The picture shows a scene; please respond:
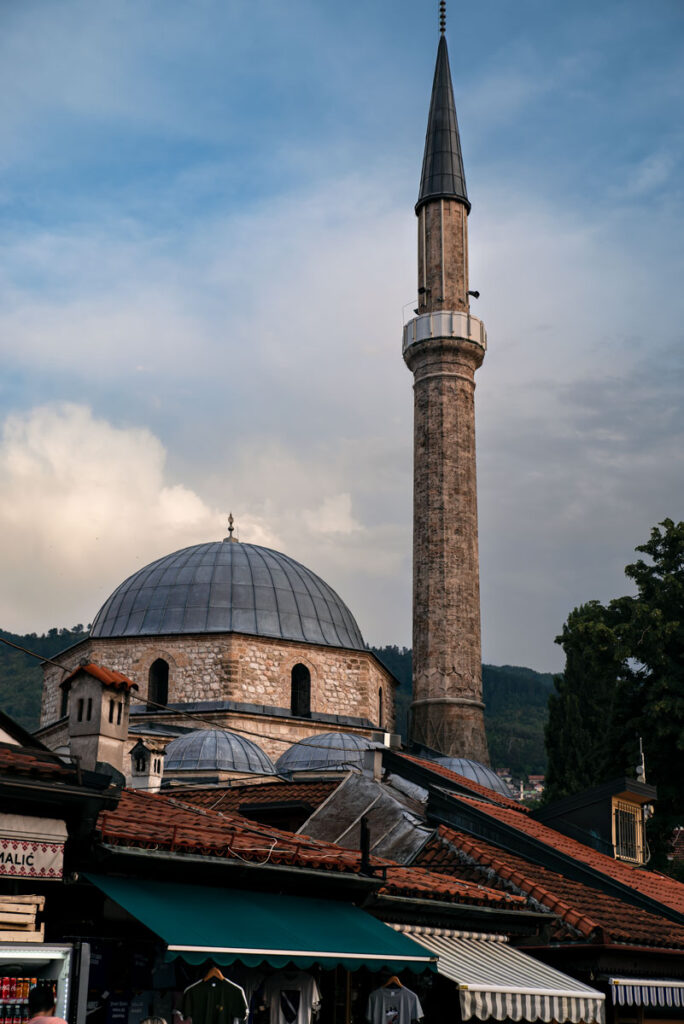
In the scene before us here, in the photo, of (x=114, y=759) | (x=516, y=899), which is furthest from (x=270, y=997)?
(x=516, y=899)

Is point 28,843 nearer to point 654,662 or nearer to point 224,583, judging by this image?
point 654,662

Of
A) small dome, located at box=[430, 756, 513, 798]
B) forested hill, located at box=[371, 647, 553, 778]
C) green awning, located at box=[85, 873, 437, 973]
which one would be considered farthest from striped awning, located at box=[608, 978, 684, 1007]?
forested hill, located at box=[371, 647, 553, 778]

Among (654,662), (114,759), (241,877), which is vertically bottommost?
(241,877)

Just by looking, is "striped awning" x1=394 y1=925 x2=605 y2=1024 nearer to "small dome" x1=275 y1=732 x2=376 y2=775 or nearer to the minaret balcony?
"small dome" x1=275 y1=732 x2=376 y2=775

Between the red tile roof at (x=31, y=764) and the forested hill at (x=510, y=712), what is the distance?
4998 centimetres

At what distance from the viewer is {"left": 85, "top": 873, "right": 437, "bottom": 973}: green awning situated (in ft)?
22.0

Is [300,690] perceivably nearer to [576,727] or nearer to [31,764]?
[576,727]

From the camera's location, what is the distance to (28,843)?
6488mm

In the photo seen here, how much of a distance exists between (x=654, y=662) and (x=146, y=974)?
1330 centimetres

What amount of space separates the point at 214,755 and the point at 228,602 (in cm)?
676

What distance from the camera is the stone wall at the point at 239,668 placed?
26172 mm

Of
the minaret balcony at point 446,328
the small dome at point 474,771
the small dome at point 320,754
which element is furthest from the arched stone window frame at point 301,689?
the minaret balcony at point 446,328

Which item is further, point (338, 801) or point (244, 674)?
point (244, 674)

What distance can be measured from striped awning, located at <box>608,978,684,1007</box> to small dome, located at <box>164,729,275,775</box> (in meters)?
11.3
